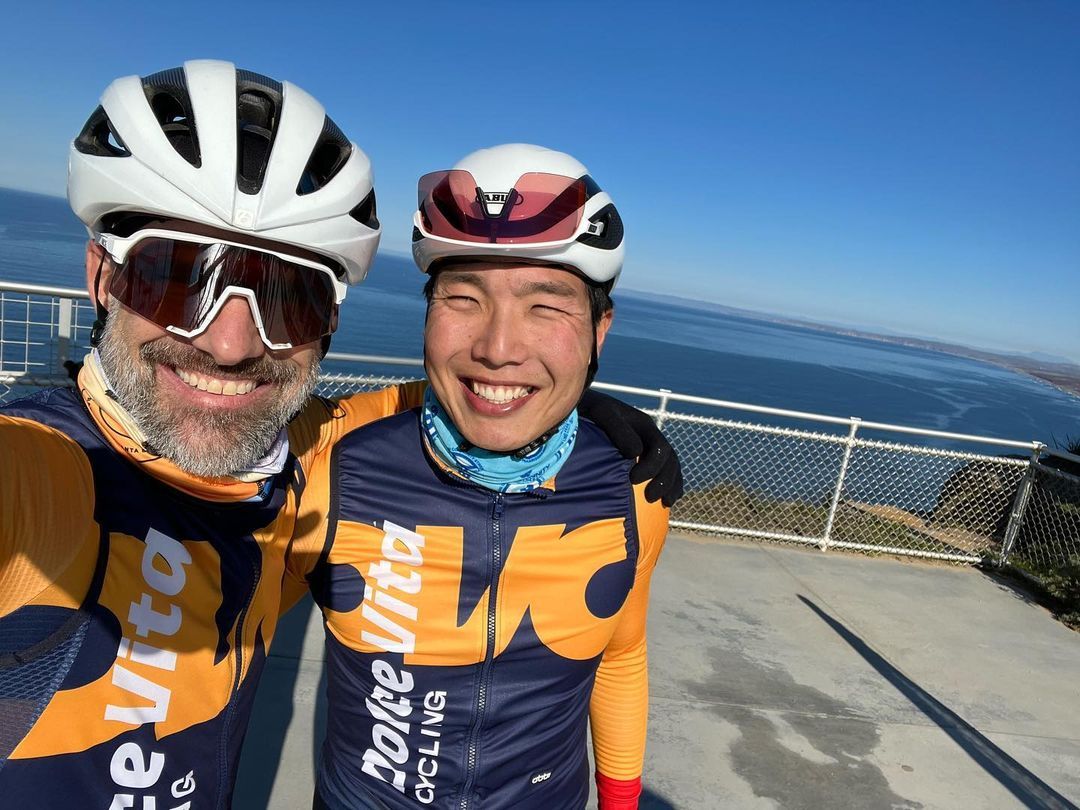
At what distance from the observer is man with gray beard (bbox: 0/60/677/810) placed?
40.8 inches

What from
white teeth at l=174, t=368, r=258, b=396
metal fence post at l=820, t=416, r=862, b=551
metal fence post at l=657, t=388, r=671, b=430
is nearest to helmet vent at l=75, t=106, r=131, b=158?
white teeth at l=174, t=368, r=258, b=396

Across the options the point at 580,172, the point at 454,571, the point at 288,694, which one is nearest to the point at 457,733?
the point at 454,571

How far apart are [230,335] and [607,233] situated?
98 cm

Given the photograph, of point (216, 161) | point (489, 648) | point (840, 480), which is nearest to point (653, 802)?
point (489, 648)

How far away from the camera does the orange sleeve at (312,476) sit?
1582 mm

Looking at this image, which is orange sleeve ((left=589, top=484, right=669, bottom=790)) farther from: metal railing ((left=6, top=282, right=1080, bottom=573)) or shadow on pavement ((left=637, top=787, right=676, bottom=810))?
metal railing ((left=6, top=282, right=1080, bottom=573))

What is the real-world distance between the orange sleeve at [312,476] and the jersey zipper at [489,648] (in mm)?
449

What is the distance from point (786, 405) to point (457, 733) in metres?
54.5

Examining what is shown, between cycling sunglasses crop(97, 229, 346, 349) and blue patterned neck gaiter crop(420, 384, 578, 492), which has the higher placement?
cycling sunglasses crop(97, 229, 346, 349)

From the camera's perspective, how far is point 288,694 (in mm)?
3582

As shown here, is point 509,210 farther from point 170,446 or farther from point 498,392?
point 170,446

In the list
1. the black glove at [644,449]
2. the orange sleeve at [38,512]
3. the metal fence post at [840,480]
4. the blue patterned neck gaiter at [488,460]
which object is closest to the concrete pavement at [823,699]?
the metal fence post at [840,480]

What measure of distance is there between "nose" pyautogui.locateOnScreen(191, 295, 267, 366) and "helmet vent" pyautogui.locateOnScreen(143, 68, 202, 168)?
338mm

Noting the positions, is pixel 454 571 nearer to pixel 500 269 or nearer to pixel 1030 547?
pixel 500 269
